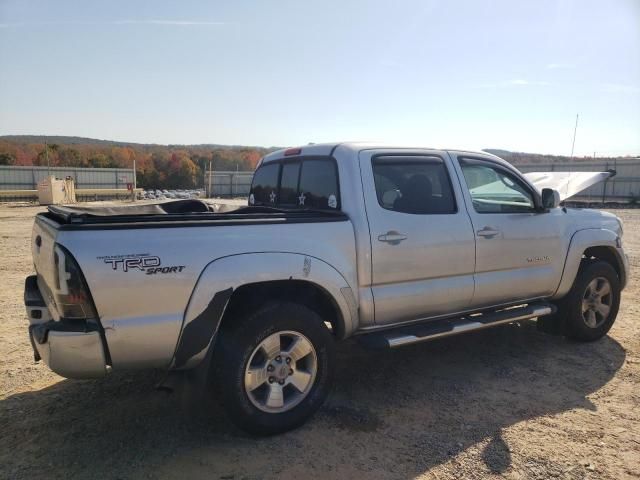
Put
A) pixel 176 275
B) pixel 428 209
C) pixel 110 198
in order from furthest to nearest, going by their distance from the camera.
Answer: pixel 110 198 < pixel 428 209 < pixel 176 275

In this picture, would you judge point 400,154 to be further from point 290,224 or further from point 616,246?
point 616,246

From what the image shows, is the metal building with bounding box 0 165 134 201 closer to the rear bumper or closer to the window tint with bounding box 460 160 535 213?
the window tint with bounding box 460 160 535 213

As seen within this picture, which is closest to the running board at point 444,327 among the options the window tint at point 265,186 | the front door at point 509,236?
the front door at point 509,236

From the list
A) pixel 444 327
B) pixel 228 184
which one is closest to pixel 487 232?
pixel 444 327

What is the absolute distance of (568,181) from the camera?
314 inches

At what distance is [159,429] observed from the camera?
3.42m

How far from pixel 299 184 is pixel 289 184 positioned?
8.3 inches

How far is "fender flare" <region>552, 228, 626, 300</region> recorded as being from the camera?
16.3ft

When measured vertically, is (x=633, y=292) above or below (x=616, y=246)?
below

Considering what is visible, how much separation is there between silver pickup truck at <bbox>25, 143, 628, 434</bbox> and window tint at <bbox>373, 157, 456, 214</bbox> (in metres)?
0.01

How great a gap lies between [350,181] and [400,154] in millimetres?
603

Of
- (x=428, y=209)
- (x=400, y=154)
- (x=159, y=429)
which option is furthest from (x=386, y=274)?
(x=159, y=429)

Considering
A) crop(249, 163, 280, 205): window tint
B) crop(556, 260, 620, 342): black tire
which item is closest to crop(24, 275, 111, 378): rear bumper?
crop(249, 163, 280, 205): window tint

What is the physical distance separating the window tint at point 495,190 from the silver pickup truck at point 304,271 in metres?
0.01
